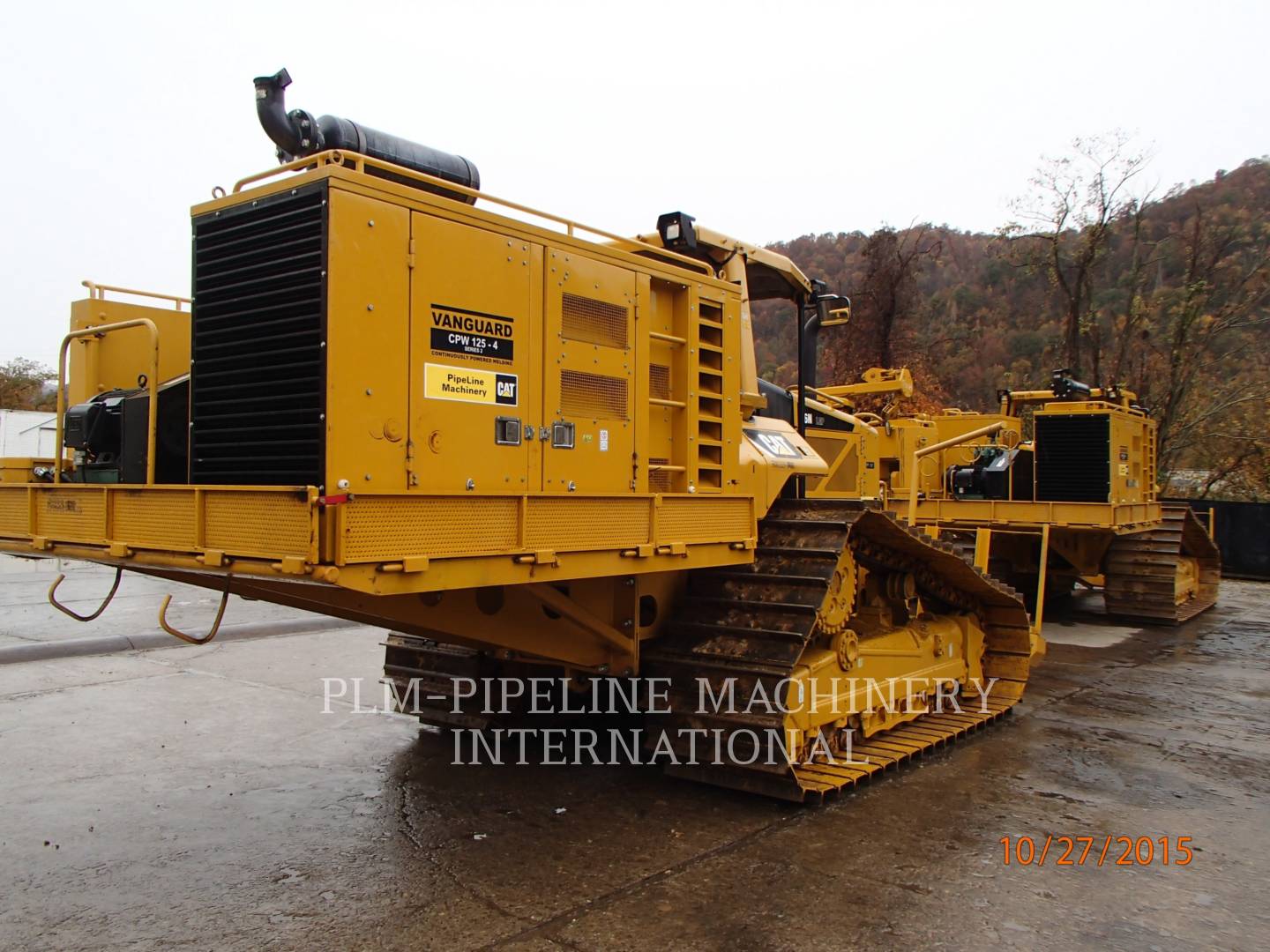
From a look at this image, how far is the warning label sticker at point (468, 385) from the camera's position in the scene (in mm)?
3977

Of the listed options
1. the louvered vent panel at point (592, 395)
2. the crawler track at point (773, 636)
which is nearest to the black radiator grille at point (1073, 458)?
the crawler track at point (773, 636)

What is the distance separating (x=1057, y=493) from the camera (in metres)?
12.5

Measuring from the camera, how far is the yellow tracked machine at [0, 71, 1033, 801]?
371 centimetres

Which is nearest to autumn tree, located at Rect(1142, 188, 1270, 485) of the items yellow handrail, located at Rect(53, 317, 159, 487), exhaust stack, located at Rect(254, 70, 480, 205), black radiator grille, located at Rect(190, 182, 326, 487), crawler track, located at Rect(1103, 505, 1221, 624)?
crawler track, located at Rect(1103, 505, 1221, 624)

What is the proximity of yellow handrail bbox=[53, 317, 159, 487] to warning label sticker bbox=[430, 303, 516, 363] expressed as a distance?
49.5 inches

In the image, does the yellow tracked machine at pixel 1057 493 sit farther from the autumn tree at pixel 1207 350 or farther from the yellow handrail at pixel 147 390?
the autumn tree at pixel 1207 350

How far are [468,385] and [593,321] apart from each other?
911mm

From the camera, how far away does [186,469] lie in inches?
176

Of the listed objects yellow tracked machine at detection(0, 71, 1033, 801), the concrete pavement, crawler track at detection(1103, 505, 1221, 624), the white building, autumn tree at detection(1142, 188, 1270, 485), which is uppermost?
autumn tree at detection(1142, 188, 1270, 485)

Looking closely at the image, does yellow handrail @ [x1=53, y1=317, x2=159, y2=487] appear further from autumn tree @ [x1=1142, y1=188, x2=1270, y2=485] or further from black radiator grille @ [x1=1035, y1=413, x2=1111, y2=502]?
autumn tree @ [x1=1142, y1=188, x2=1270, y2=485]

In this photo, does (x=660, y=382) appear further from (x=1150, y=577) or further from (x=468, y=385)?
(x=1150, y=577)

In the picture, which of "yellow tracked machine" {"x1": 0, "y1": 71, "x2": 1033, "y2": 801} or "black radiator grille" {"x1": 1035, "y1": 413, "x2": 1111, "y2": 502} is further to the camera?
"black radiator grille" {"x1": 1035, "y1": 413, "x2": 1111, "y2": 502}

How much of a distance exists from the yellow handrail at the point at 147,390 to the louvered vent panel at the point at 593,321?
71.1 inches

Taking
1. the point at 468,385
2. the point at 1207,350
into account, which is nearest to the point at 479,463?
the point at 468,385
